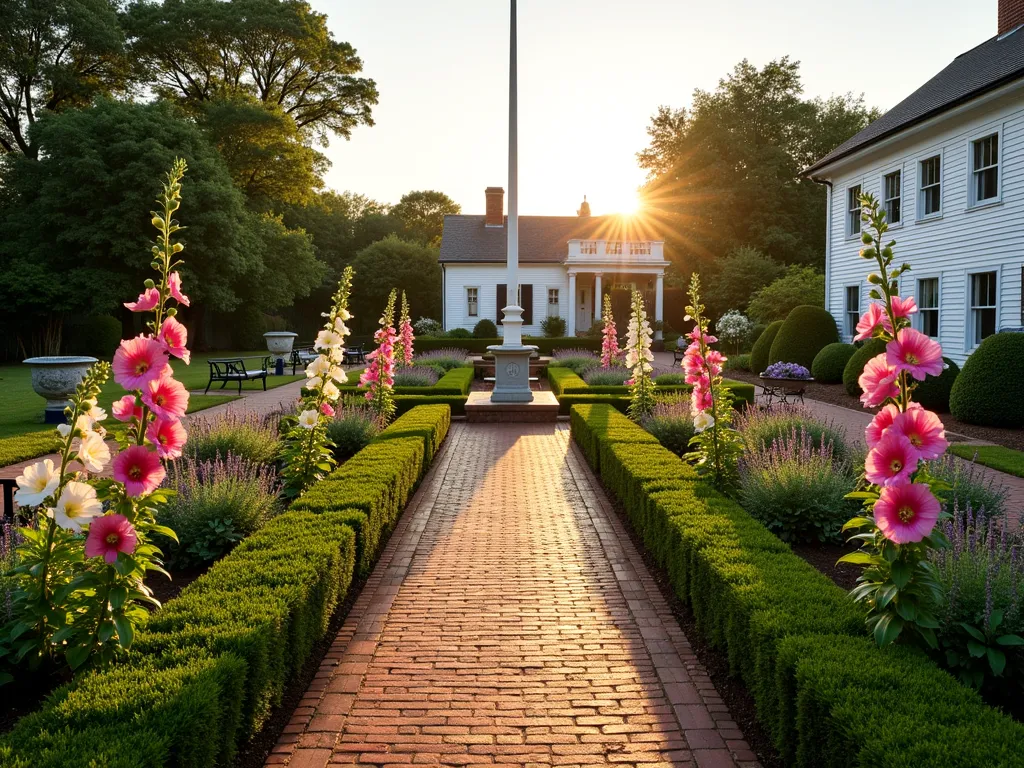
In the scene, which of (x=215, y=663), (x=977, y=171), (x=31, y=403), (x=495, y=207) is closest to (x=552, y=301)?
(x=495, y=207)

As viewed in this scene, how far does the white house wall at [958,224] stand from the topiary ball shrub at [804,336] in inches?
43.2

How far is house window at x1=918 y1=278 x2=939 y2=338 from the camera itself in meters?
17.2

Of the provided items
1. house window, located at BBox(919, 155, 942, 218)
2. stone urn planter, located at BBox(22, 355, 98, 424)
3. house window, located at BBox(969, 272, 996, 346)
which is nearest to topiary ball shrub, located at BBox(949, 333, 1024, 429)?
house window, located at BBox(969, 272, 996, 346)

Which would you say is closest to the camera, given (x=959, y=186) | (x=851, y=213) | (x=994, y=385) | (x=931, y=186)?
(x=994, y=385)

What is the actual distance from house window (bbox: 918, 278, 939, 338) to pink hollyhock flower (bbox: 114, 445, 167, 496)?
677 inches

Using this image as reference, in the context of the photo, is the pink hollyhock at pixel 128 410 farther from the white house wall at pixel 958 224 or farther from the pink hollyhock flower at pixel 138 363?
the white house wall at pixel 958 224

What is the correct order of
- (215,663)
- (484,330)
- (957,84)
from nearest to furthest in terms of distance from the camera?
(215,663) < (957,84) < (484,330)

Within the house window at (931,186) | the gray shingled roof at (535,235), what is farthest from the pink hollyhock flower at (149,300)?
the gray shingled roof at (535,235)

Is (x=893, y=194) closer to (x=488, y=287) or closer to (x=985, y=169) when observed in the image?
(x=985, y=169)

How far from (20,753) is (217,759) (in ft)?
2.54

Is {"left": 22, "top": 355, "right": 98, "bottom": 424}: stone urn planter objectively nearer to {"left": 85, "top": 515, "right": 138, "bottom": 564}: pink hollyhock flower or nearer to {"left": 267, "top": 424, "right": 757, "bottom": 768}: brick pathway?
{"left": 267, "top": 424, "right": 757, "bottom": 768}: brick pathway

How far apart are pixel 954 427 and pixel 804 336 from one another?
26.4ft

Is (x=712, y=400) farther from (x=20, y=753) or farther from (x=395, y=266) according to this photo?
(x=395, y=266)

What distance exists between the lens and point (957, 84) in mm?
16859
